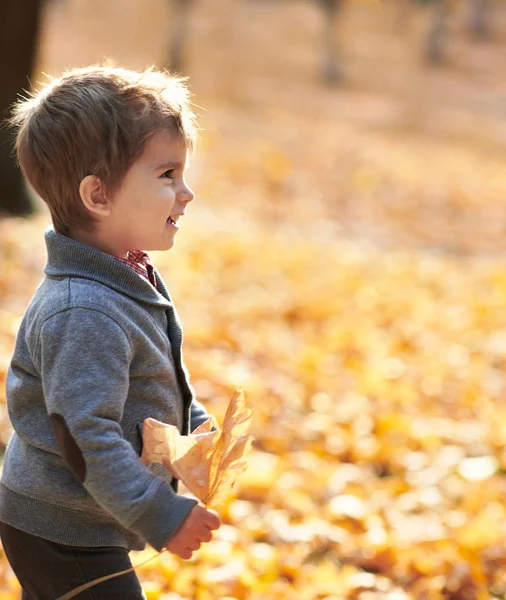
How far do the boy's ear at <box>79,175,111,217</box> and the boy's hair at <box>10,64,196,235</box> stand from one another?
0.01 m

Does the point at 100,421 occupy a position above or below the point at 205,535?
above

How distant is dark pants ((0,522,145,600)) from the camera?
1938 mm

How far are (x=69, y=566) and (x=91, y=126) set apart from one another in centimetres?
96

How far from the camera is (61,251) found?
188cm

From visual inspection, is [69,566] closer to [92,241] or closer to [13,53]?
[92,241]

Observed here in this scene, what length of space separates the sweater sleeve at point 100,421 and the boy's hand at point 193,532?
1 cm

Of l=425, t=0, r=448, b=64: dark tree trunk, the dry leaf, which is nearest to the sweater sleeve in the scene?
the dry leaf

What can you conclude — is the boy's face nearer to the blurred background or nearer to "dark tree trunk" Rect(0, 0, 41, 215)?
the blurred background

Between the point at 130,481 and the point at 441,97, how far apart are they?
2785 cm

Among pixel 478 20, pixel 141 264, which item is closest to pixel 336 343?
pixel 141 264

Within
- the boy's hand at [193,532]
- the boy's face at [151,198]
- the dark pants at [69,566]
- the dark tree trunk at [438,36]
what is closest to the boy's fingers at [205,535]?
the boy's hand at [193,532]

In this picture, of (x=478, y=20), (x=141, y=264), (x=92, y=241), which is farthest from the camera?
(x=478, y=20)

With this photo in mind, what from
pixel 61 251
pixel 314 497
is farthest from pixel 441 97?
pixel 61 251

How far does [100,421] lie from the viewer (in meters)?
1.72
